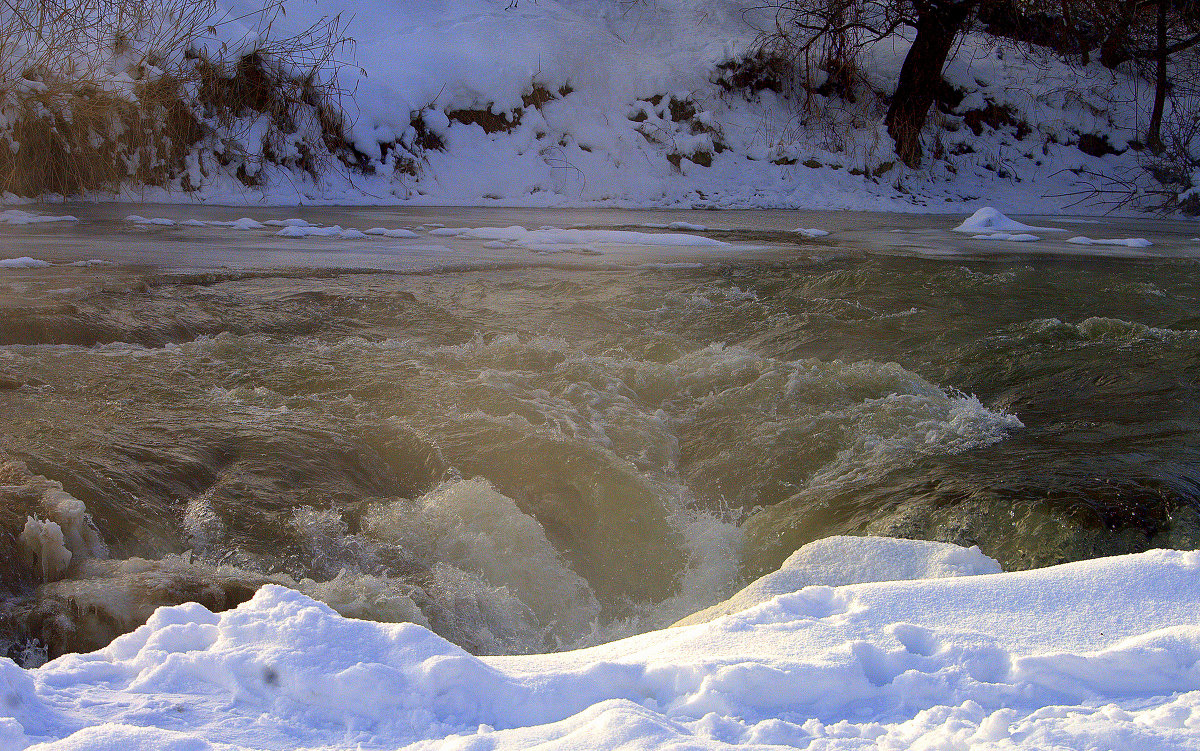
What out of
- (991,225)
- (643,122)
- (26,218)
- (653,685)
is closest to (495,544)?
(653,685)

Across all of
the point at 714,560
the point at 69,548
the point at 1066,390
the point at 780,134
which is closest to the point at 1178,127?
the point at 780,134

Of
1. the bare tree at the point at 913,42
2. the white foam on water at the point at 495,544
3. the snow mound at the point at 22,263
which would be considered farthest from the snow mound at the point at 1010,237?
the snow mound at the point at 22,263

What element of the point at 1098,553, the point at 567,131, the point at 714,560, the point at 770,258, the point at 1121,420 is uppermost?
the point at 567,131

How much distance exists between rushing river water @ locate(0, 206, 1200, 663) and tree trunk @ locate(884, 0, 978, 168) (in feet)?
21.1

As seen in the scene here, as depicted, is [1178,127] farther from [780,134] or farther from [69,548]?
[69,548]

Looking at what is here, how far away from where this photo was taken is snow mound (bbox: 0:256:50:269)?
219 inches

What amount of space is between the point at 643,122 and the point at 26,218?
7.16 metres

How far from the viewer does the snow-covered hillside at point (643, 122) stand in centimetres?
1034

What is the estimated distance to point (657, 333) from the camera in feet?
16.3

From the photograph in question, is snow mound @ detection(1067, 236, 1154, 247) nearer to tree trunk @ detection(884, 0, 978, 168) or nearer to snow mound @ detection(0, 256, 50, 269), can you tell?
tree trunk @ detection(884, 0, 978, 168)

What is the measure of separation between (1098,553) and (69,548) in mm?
3050

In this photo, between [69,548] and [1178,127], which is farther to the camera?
[1178,127]

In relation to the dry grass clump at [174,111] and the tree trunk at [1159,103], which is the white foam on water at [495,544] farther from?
the tree trunk at [1159,103]

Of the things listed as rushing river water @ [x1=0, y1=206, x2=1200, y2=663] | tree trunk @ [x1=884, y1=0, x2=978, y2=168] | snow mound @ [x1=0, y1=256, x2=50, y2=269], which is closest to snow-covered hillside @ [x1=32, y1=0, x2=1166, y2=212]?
tree trunk @ [x1=884, y1=0, x2=978, y2=168]
